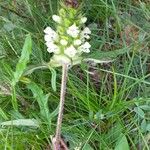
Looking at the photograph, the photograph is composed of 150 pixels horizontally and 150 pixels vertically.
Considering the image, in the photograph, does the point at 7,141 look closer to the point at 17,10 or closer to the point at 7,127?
the point at 7,127

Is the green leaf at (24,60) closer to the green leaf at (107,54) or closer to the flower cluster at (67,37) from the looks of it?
the flower cluster at (67,37)

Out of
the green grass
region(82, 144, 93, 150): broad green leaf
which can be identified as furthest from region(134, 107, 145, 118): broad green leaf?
region(82, 144, 93, 150): broad green leaf

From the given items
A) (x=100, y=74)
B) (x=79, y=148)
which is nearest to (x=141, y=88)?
(x=100, y=74)

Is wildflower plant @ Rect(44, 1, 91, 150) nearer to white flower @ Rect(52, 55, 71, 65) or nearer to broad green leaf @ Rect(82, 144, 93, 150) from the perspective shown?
white flower @ Rect(52, 55, 71, 65)

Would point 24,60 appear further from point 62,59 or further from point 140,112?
point 140,112

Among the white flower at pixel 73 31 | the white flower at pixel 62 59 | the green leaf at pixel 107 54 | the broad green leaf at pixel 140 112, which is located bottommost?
the broad green leaf at pixel 140 112

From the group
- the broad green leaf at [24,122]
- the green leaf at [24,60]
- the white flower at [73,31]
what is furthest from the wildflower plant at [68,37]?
the broad green leaf at [24,122]
